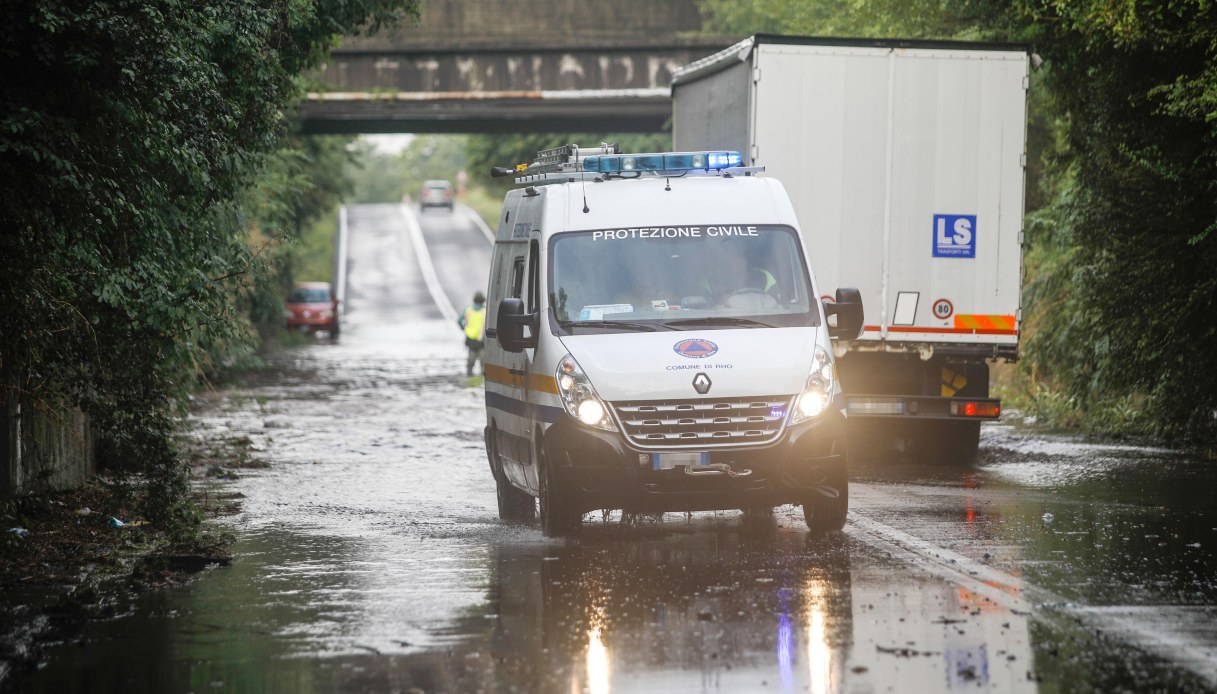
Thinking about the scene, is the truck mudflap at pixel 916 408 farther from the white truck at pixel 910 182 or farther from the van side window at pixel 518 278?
the van side window at pixel 518 278

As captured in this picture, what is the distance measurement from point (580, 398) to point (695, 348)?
82 centimetres

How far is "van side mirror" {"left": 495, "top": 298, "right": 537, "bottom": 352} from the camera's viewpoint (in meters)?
11.6

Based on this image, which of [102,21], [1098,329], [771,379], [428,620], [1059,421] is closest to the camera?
[428,620]

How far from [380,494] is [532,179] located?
347cm

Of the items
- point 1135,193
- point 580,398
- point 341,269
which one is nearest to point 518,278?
point 580,398

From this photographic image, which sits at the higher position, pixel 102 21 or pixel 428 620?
pixel 102 21

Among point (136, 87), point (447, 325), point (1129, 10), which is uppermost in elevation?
point (1129, 10)

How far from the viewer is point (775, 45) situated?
16.2 metres

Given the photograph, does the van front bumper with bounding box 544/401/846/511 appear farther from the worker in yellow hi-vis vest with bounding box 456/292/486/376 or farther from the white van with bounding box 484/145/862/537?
the worker in yellow hi-vis vest with bounding box 456/292/486/376

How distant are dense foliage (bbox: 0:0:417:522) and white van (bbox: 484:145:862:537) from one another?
8.30ft

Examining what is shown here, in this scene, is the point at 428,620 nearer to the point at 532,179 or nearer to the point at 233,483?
the point at 532,179

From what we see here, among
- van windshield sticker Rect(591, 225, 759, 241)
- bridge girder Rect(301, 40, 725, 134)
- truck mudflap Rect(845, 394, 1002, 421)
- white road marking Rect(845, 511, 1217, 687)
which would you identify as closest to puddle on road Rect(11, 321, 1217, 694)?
white road marking Rect(845, 511, 1217, 687)

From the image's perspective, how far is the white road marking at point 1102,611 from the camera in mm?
7613

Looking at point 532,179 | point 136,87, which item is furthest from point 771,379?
point 136,87
